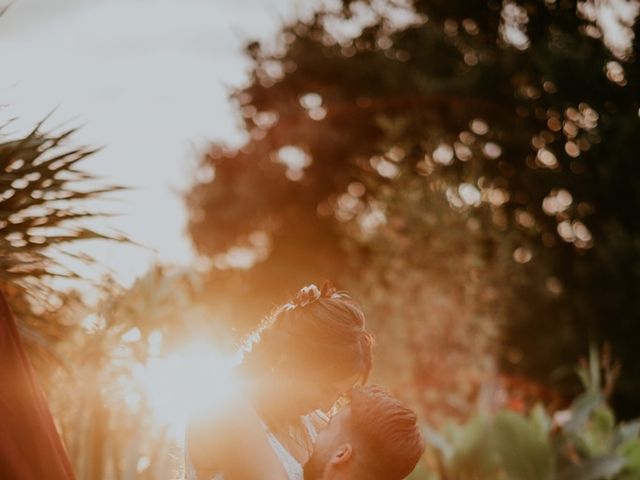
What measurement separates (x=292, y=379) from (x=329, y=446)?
7.9 inches

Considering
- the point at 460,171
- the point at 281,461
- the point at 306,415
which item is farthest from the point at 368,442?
the point at 460,171

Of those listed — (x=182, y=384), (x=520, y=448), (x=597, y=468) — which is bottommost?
(x=597, y=468)

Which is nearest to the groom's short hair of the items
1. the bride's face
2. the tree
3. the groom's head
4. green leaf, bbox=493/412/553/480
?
the groom's head

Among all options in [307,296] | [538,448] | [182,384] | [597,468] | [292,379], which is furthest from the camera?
[538,448]

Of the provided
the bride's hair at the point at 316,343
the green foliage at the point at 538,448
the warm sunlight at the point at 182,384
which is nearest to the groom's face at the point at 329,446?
the bride's hair at the point at 316,343

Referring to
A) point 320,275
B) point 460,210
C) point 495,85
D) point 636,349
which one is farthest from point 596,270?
point 320,275

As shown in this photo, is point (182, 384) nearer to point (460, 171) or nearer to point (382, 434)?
point (382, 434)

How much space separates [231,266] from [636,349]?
9223 millimetres

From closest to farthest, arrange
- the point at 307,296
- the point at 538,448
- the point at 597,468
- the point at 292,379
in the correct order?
the point at 292,379 < the point at 307,296 < the point at 597,468 < the point at 538,448

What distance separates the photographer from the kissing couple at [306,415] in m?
1.93

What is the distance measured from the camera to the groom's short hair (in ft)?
6.55

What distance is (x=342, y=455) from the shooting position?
1981 mm

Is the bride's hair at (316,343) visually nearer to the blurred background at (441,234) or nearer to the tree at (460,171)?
the blurred background at (441,234)

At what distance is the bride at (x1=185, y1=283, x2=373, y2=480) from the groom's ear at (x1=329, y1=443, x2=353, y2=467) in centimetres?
11
